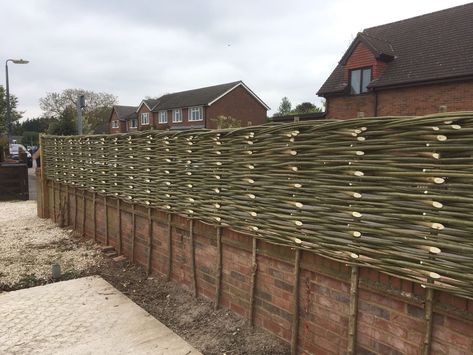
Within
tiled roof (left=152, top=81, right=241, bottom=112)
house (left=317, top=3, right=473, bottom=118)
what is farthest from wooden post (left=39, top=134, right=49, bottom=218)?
tiled roof (left=152, top=81, right=241, bottom=112)

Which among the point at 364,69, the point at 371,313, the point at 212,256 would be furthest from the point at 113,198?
the point at 364,69

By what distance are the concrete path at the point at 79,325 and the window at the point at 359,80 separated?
1628cm

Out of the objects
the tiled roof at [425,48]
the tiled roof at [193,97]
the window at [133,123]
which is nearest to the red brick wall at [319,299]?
the tiled roof at [425,48]

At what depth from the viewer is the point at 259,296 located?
3660 mm

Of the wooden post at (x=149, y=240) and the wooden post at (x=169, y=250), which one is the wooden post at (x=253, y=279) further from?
the wooden post at (x=149, y=240)

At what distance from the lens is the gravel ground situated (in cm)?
553

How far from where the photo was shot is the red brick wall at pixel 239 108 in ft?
134

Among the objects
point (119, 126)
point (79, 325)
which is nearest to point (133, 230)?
point (79, 325)

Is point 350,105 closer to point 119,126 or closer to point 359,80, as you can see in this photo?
point 359,80

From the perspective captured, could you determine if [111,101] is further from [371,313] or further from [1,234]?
[371,313]

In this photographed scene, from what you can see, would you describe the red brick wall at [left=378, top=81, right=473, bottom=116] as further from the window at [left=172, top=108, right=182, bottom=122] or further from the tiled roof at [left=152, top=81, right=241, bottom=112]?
the window at [left=172, top=108, right=182, bottom=122]

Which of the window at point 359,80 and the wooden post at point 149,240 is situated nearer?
the wooden post at point 149,240

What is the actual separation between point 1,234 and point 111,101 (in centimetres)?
6227

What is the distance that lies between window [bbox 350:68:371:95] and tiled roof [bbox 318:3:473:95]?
1.52ft
